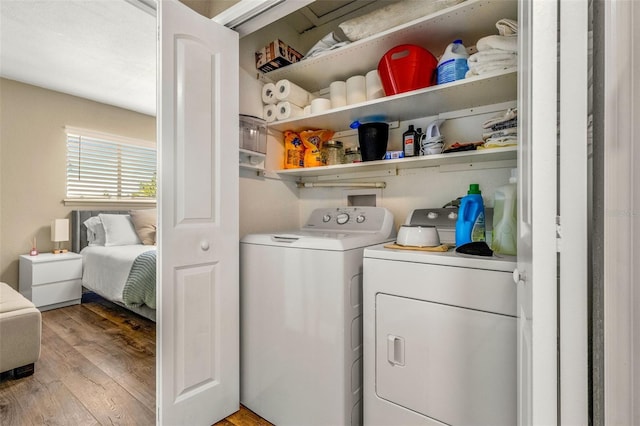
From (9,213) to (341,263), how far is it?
8.64 ft

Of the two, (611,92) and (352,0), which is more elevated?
(352,0)

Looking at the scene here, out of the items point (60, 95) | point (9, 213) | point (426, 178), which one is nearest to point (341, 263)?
point (426, 178)

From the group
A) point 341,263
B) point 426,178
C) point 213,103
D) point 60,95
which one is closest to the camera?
point 341,263

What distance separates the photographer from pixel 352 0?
210 centimetres

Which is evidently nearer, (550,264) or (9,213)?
(550,264)

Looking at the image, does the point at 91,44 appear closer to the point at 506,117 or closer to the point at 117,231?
the point at 117,231

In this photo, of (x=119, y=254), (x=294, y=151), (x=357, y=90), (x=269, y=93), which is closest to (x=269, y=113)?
(x=269, y=93)

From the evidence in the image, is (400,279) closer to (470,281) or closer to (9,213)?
(470,281)

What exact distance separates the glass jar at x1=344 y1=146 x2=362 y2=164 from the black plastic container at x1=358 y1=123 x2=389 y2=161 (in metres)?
0.24

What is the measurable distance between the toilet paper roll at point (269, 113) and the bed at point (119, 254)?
1.42m

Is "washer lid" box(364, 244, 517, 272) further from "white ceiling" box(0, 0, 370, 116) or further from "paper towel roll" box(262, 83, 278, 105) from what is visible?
"white ceiling" box(0, 0, 370, 116)

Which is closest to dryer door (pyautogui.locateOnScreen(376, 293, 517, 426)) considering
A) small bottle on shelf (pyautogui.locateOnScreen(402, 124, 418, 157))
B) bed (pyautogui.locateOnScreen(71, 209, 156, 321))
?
small bottle on shelf (pyautogui.locateOnScreen(402, 124, 418, 157))

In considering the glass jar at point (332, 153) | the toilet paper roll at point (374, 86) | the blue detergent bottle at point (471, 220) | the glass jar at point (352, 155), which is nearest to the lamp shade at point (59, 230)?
the glass jar at point (332, 153)

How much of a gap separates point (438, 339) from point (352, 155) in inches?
51.2
